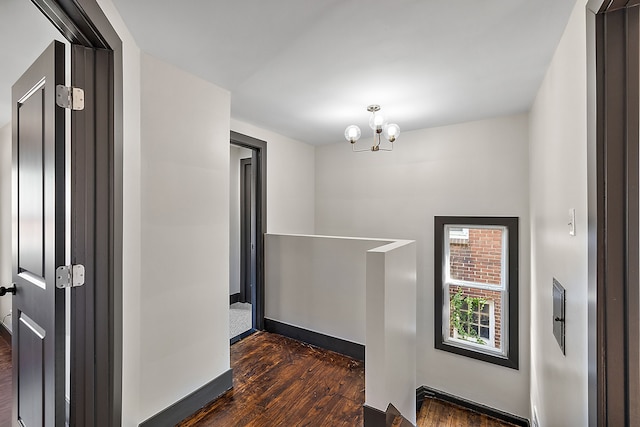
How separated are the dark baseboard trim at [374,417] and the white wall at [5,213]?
3788mm

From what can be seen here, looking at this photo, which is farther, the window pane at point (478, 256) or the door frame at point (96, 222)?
the window pane at point (478, 256)

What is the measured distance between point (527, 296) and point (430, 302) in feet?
3.18

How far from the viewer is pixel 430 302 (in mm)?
3516

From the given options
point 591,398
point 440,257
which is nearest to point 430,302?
point 440,257

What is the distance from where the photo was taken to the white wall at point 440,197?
3107 mm

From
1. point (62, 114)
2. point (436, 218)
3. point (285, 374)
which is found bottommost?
point (285, 374)

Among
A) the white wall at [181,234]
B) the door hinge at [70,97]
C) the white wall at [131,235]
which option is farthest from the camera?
the white wall at [181,234]

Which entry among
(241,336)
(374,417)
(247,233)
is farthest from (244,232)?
(374,417)

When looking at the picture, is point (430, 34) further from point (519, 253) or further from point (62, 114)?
point (519, 253)

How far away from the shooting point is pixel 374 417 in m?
1.98

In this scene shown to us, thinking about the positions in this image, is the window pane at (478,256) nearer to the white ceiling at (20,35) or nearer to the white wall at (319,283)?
the white wall at (319,283)

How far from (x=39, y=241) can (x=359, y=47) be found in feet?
6.46

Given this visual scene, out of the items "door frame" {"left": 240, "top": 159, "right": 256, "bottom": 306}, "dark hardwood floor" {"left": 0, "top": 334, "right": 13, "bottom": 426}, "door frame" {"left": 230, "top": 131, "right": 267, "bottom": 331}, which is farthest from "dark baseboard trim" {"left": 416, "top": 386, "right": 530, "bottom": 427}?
"dark hardwood floor" {"left": 0, "top": 334, "right": 13, "bottom": 426}

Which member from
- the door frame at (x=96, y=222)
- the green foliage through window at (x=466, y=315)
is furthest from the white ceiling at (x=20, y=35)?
the green foliage through window at (x=466, y=315)
